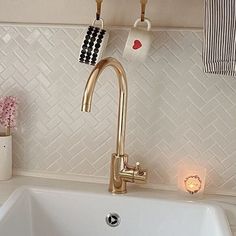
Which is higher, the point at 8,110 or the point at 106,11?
the point at 106,11

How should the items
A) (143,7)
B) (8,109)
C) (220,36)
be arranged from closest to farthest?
(220,36) → (143,7) → (8,109)

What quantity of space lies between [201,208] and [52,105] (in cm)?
58

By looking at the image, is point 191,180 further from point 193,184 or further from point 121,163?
point 121,163

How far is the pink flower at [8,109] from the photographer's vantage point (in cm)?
131

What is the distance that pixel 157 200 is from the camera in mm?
1249

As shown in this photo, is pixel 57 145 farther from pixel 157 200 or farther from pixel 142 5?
pixel 142 5

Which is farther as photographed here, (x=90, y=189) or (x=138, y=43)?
(x=90, y=189)

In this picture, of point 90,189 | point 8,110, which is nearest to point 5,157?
point 8,110

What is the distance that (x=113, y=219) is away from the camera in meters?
1.26

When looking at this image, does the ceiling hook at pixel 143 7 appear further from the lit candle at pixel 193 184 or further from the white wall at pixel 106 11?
the lit candle at pixel 193 184

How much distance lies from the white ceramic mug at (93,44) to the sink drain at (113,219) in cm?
47

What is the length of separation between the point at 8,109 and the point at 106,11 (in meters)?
0.44

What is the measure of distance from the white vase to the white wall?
394 mm

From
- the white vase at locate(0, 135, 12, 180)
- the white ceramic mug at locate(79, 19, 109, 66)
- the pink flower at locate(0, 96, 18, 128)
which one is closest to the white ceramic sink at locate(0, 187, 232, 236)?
the white vase at locate(0, 135, 12, 180)
